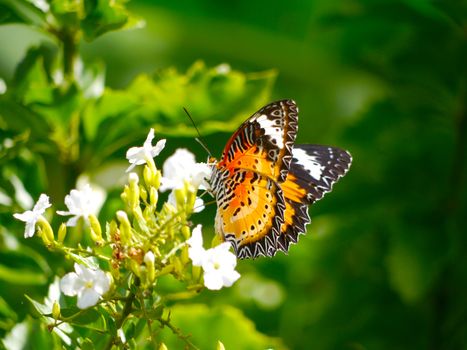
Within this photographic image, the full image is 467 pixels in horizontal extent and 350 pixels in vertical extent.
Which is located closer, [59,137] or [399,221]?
[59,137]

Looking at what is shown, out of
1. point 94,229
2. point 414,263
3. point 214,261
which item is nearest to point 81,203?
point 94,229

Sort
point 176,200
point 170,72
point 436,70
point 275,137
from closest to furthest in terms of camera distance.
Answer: point 176,200 → point 275,137 → point 170,72 → point 436,70

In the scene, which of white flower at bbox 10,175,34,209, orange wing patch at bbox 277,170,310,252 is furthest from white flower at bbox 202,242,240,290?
white flower at bbox 10,175,34,209

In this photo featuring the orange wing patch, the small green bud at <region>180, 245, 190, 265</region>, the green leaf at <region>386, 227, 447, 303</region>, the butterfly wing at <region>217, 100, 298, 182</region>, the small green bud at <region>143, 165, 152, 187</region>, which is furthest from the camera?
the green leaf at <region>386, 227, 447, 303</region>

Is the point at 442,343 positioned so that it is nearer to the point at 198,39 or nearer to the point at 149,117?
the point at 149,117

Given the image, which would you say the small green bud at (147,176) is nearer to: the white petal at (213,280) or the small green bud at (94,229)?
the small green bud at (94,229)

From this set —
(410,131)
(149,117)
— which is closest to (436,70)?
(410,131)

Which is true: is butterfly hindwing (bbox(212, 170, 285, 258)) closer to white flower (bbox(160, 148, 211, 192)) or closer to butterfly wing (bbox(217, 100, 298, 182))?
butterfly wing (bbox(217, 100, 298, 182))
